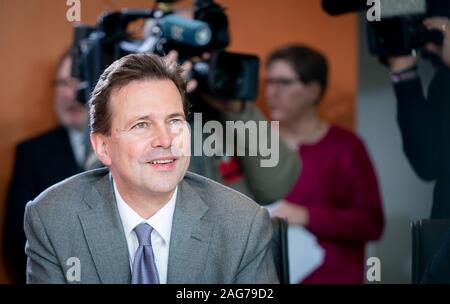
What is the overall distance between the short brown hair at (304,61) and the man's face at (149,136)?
1234 millimetres

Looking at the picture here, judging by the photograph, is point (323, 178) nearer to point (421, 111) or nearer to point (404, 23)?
point (421, 111)

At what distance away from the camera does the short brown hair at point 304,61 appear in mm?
3211

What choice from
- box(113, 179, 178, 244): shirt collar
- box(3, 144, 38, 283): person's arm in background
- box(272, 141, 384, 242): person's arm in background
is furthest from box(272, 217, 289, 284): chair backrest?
box(3, 144, 38, 283): person's arm in background

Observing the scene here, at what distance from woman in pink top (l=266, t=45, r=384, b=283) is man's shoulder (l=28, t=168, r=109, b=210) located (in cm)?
109

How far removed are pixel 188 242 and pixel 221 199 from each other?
136mm

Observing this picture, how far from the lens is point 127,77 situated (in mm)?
1995

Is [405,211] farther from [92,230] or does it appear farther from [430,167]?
[92,230]

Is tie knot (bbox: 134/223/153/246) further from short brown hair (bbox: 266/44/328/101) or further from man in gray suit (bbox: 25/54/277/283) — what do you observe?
short brown hair (bbox: 266/44/328/101)

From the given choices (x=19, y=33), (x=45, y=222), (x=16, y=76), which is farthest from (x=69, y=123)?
(x=45, y=222)

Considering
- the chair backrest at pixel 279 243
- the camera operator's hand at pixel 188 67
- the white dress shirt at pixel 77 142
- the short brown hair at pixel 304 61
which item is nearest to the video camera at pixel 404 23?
the camera operator's hand at pixel 188 67

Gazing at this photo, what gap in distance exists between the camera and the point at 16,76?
294 centimetres

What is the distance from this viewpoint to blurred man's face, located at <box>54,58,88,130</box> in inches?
122
